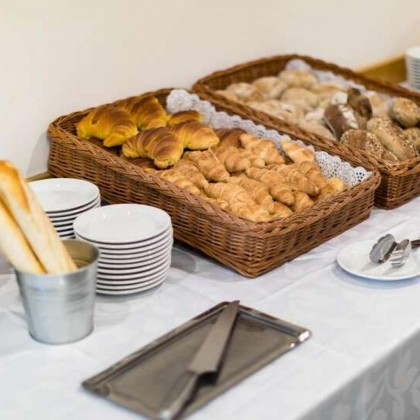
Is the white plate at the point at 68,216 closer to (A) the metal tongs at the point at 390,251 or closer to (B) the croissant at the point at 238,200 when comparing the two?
(B) the croissant at the point at 238,200

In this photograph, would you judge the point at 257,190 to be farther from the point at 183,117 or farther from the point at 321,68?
the point at 321,68

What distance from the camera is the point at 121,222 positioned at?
4.53 ft

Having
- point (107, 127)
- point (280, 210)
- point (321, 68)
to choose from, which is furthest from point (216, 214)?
point (321, 68)

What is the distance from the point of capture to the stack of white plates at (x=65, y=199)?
4.64ft

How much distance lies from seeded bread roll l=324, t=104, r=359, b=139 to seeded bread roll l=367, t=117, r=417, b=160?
4 cm

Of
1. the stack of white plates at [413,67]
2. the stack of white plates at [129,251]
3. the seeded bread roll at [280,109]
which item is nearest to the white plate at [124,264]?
the stack of white plates at [129,251]

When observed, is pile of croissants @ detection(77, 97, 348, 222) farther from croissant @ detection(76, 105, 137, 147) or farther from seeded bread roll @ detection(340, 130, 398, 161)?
seeded bread roll @ detection(340, 130, 398, 161)

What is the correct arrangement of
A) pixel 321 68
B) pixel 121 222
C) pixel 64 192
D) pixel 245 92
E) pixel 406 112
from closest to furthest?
pixel 121 222
pixel 64 192
pixel 406 112
pixel 245 92
pixel 321 68

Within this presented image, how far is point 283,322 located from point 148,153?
0.50 metres

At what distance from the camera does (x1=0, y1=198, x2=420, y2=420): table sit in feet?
3.52

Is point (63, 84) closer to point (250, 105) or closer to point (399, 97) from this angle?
point (250, 105)

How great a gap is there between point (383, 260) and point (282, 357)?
323mm

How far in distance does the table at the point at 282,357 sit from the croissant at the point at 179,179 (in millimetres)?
101

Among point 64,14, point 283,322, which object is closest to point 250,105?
point 64,14
